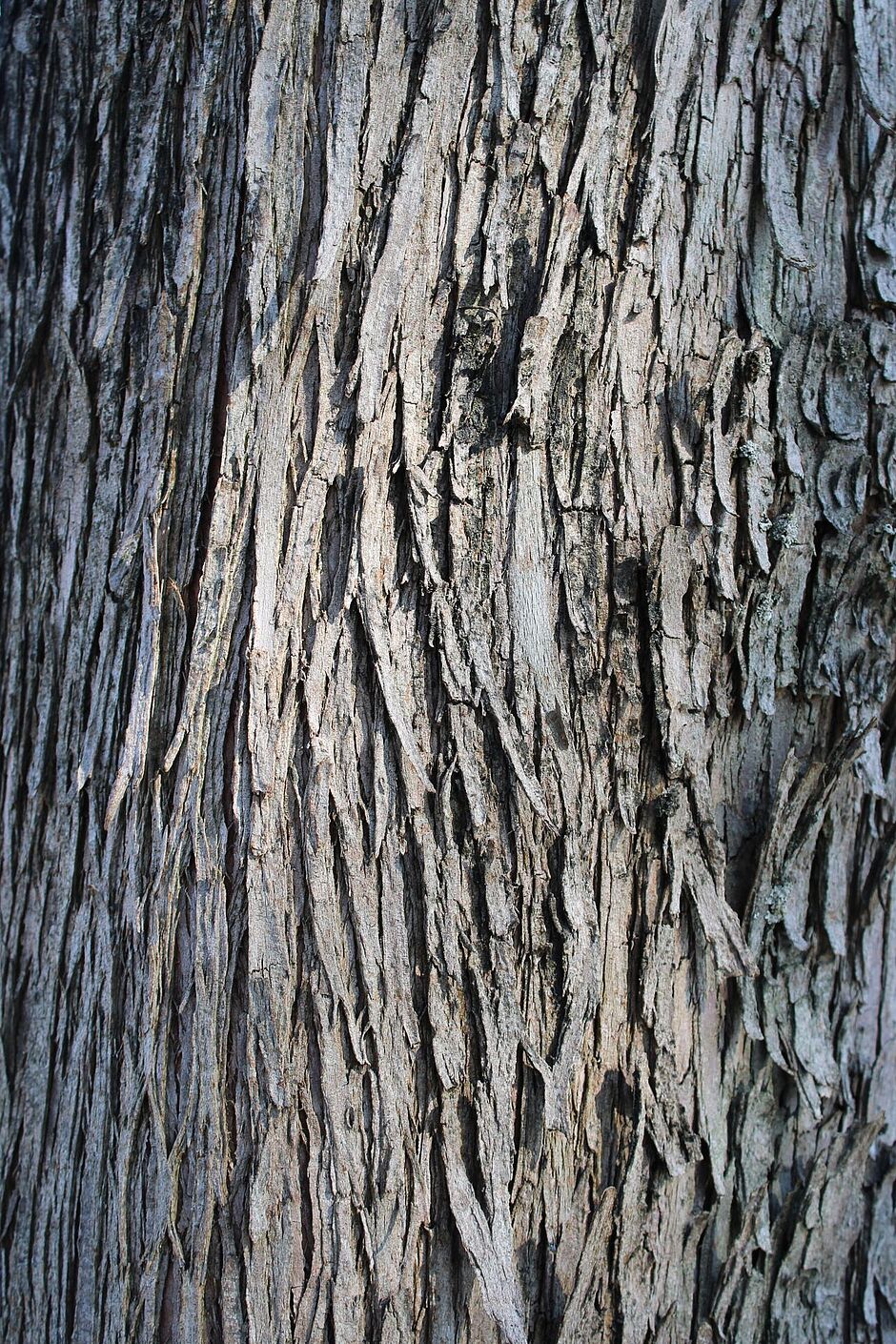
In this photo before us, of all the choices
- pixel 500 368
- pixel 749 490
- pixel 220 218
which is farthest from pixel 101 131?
pixel 749 490

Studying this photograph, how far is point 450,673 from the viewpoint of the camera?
1201 millimetres

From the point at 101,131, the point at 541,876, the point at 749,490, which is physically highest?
the point at 101,131

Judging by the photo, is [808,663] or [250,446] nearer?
[250,446]

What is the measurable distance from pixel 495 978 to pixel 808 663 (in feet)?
2.11

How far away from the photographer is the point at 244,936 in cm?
120

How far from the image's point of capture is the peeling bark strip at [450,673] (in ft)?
3.92

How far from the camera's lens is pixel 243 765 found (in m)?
1.21

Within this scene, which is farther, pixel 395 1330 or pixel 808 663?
pixel 808 663

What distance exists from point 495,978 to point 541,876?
0.48 feet

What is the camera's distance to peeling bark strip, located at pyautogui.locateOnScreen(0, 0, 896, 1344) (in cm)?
119

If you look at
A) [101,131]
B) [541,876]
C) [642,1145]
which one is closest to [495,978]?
[541,876]

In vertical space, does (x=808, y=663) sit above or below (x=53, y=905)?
above

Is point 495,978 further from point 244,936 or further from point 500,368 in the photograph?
point 500,368

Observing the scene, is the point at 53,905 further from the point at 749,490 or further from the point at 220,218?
the point at 749,490
